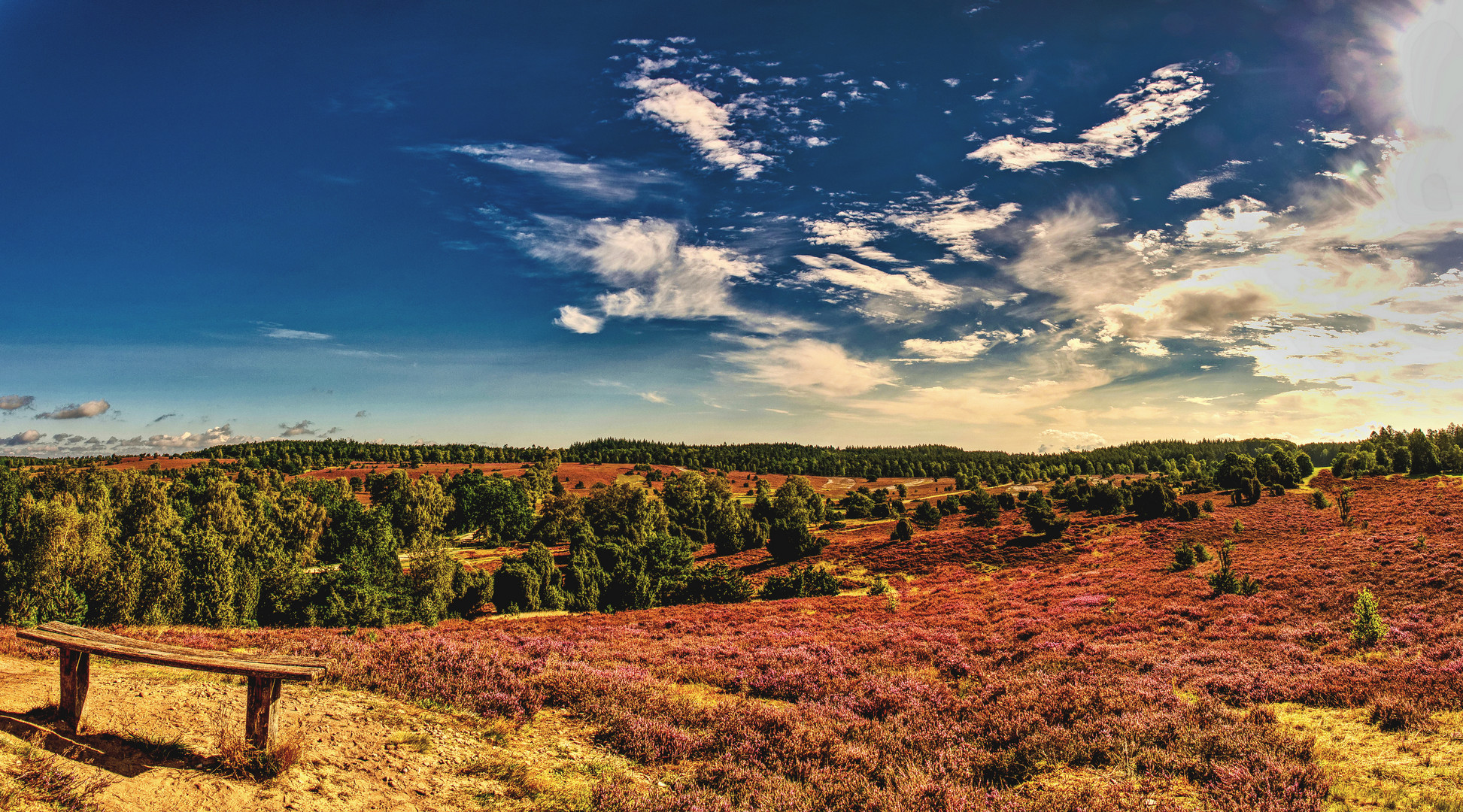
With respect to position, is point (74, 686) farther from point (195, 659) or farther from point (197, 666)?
point (197, 666)

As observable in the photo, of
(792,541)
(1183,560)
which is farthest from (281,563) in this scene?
(1183,560)

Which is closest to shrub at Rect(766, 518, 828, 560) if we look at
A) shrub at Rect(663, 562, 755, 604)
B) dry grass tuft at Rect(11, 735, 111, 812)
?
shrub at Rect(663, 562, 755, 604)

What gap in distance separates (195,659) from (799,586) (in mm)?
36054

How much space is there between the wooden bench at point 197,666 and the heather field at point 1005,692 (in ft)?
12.4

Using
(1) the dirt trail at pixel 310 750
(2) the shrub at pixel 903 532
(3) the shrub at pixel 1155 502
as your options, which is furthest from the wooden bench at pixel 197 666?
(3) the shrub at pixel 1155 502

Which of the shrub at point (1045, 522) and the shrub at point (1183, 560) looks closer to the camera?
the shrub at point (1183, 560)

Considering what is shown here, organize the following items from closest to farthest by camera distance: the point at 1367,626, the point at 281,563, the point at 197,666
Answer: the point at 197,666
the point at 1367,626
the point at 281,563

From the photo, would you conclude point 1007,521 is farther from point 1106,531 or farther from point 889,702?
point 889,702

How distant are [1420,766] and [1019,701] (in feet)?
18.9

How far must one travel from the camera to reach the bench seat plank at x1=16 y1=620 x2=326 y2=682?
7.32 m

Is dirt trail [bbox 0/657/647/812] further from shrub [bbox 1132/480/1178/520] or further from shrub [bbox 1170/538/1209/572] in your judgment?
shrub [bbox 1132/480/1178/520]

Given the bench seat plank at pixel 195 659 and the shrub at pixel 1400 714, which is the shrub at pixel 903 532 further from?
the bench seat plank at pixel 195 659

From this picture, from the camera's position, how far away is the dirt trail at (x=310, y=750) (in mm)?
6973

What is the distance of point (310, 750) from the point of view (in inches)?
325
